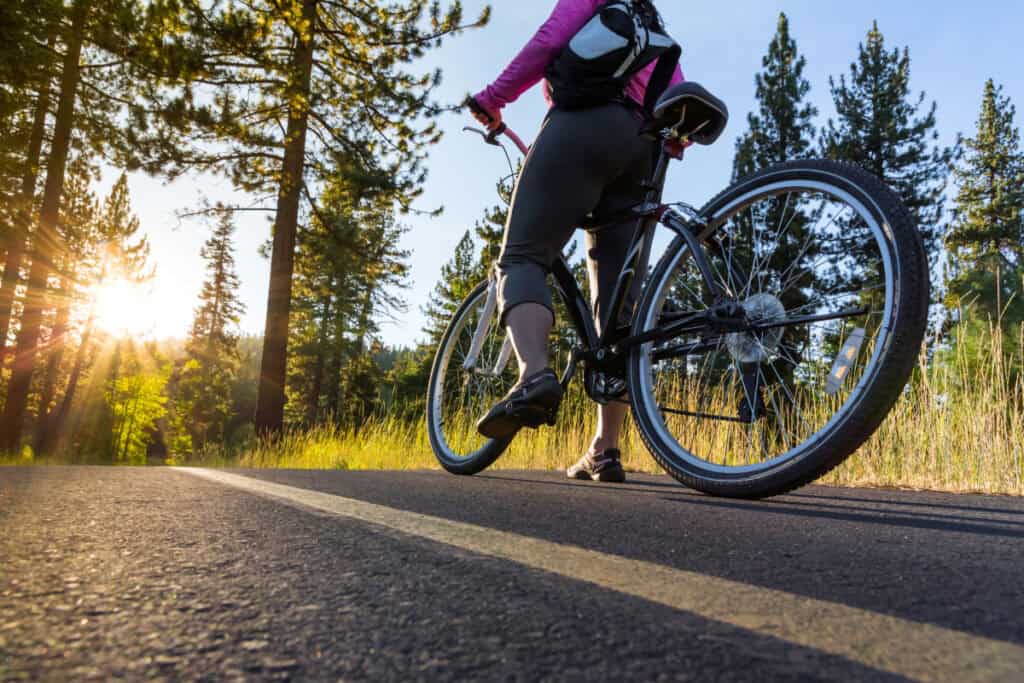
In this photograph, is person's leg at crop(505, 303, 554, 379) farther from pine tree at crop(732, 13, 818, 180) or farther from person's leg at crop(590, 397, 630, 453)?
pine tree at crop(732, 13, 818, 180)

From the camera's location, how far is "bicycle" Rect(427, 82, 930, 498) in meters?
1.76

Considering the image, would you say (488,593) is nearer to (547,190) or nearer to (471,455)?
(547,190)

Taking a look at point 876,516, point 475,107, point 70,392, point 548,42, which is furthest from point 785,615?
point 70,392

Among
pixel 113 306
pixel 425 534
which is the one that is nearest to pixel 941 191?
pixel 425 534

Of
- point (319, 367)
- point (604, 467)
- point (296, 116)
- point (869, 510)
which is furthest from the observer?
point (319, 367)

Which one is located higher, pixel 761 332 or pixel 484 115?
pixel 484 115

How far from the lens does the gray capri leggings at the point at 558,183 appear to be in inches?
96.3

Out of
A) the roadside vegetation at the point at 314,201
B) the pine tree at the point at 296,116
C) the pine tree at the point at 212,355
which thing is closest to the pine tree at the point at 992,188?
the roadside vegetation at the point at 314,201

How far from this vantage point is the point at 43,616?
776 millimetres

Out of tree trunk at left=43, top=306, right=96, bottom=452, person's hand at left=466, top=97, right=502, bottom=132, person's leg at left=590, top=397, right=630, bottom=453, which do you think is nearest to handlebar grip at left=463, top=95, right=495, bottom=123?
person's hand at left=466, top=97, right=502, bottom=132

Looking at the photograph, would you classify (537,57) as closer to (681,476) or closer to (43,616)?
(681,476)

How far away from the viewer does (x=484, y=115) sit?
2904 mm

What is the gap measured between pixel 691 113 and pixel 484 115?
913mm

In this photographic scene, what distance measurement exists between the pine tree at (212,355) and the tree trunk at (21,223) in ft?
103
